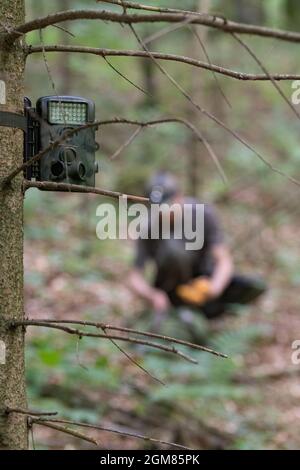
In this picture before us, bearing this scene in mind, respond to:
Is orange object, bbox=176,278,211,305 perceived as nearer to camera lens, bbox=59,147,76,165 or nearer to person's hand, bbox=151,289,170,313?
person's hand, bbox=151,289,170,313

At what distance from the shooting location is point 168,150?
45.8 feet

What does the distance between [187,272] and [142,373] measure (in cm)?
142

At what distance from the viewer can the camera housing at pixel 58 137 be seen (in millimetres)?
2203

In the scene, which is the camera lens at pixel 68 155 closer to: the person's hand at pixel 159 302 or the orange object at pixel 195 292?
the person's hand at pixel 159 302

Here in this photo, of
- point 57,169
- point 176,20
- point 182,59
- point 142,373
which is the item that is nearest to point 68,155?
point 57,169

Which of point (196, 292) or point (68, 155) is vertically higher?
point (196, 292)

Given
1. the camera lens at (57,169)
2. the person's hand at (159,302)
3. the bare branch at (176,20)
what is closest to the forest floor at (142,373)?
the person's hand at (159,302)

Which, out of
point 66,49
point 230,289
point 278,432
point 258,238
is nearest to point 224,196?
point 258,238

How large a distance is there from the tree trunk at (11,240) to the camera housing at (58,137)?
0.25 ft

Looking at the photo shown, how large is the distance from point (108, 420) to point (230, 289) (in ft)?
9.19

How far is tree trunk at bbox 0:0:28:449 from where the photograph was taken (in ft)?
6.81

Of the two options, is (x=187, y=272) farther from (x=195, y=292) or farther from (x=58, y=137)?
(x=58, y=137)

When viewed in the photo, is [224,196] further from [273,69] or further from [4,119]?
[4,119]

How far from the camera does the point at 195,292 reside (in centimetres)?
692
